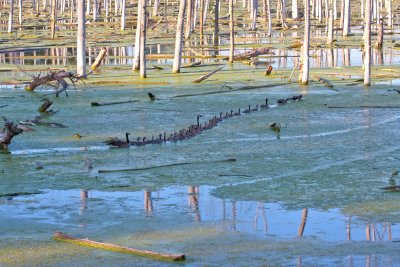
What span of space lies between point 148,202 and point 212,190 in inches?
37.3

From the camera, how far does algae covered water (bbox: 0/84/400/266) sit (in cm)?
884

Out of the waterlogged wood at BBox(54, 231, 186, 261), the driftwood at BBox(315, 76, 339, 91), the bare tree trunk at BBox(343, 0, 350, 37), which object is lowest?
the waterlogged wood at BBox(54, 231, 186, 261)

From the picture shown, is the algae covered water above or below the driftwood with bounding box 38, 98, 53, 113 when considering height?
below

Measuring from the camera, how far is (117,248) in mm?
8727

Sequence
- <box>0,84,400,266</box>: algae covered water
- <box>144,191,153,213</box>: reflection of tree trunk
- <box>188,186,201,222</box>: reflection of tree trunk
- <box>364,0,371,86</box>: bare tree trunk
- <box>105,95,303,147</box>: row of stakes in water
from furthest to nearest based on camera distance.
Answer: <box>364,0,371,86</box>: bare tree trunk
<box>105,95,303,147</box>: row of stakes in water
<box>144,191,153,213</box>: reflection of tree trunk
<box>188,186,201,222</box>: reflection of tree trunk
<box>0,84,400,266</box>: algae covered water

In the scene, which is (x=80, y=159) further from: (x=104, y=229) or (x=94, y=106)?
(x=94, y=106)

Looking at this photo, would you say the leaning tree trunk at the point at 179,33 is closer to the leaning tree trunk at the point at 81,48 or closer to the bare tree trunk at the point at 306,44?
the leaning tree trunk at the point at 81,48

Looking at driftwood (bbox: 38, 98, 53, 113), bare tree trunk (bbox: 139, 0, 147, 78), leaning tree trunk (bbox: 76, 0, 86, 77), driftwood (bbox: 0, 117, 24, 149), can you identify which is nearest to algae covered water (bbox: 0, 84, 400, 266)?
driftwood (bbox: 0, 117, 24, 149)

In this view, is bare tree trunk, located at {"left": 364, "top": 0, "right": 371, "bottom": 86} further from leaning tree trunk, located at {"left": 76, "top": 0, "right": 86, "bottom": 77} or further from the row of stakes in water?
leaning tree trunk, located at {"left": 76, "top": 0, "right": 86, "bottom": 77}

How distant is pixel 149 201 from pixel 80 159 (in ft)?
9.44

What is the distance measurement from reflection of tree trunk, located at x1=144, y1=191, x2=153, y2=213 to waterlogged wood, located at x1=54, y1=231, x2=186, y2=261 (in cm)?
164

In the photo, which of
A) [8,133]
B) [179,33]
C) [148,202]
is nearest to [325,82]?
[179,33]

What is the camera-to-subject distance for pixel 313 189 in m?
11.5

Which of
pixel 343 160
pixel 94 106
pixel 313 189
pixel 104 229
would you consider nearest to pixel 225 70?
pixel 94 106
